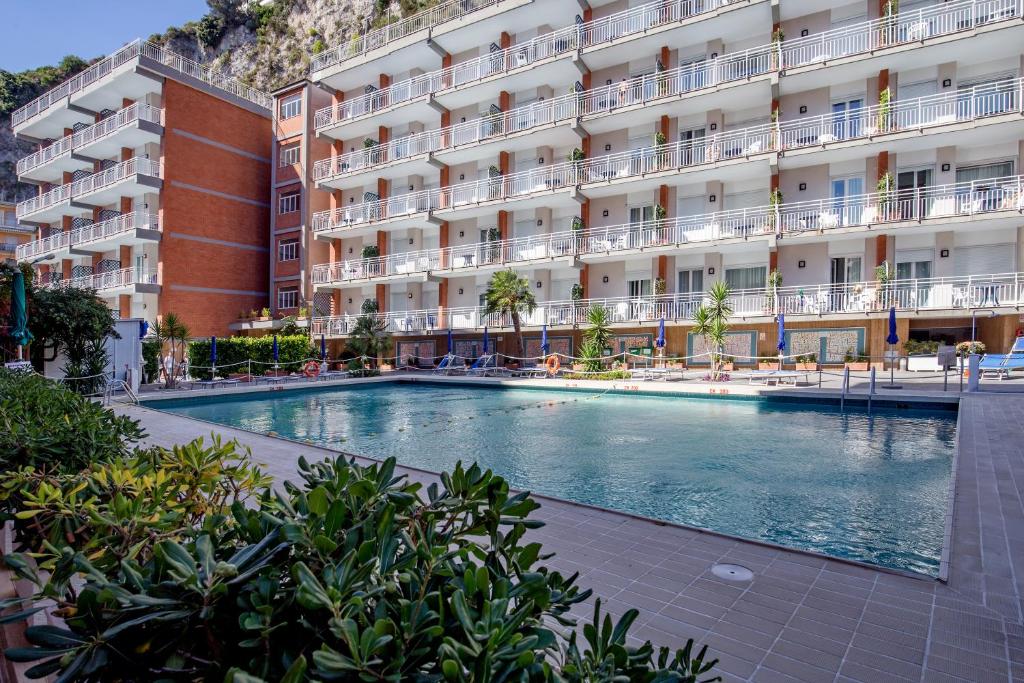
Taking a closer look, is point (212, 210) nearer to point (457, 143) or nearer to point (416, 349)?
point (416, 349)

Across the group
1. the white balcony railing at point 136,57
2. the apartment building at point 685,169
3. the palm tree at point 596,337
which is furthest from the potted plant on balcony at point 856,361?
the white balcony railing at point 136,57

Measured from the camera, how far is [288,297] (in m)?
29.5

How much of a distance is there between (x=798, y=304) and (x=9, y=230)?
2205 inches

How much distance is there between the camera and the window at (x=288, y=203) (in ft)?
97.0

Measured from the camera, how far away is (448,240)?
26234 mm

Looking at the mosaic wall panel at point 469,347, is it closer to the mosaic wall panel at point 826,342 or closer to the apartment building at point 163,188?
the mosaic wall panel at point 826,342

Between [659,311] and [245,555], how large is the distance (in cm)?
2063

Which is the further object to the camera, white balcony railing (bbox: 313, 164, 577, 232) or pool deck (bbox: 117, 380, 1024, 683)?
white balcony railing (bbox: 313, 164, 577, 232)

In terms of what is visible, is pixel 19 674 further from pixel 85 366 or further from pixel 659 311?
pixel 659 311

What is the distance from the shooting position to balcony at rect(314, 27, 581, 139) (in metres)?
23.0

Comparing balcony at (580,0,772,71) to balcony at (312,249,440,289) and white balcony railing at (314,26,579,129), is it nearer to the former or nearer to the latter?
white balcony railing at (314,26,579,129)

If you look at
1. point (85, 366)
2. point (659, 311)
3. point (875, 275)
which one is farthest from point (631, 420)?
point (85, 366)

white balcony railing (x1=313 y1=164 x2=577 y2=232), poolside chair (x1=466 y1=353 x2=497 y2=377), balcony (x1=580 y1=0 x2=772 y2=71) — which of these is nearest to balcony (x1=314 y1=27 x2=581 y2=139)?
balcony (x1=580 y1=0 x2=772 y2=71)

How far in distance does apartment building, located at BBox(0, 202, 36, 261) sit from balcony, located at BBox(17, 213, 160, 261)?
13455mm
